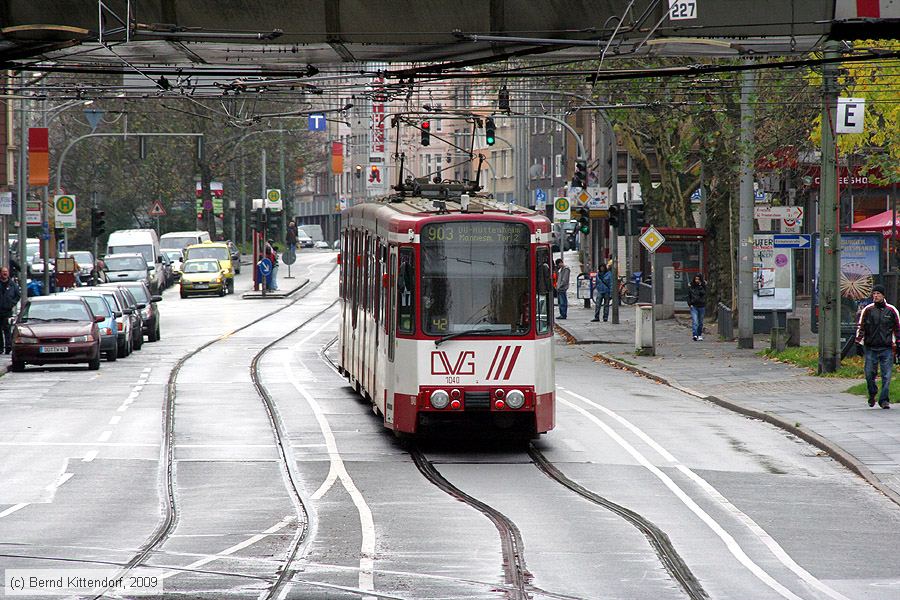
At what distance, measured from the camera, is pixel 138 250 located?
69250mm

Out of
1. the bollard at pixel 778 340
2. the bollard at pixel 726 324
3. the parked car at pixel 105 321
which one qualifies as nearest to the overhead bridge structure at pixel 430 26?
the bollard at pixel 778 340

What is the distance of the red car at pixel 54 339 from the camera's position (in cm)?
3366

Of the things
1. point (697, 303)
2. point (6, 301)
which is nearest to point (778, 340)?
point (697, 303)

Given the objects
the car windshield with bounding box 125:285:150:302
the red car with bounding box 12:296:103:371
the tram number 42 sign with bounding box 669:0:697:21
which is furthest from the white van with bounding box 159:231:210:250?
the tram number 42 sign with bounding box 669:0:697:21

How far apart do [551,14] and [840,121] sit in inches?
610

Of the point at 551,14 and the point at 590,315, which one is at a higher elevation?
the point at 551,14

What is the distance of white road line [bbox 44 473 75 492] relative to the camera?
16797 millimetres

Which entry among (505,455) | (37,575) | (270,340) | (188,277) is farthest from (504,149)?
(37,575)

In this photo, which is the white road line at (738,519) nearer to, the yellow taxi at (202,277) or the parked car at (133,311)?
the parked car at (133,311)

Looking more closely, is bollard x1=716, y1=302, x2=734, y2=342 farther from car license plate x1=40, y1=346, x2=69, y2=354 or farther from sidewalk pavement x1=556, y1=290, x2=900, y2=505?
car license plate x1=40, y1=346, x2=69, y2=354

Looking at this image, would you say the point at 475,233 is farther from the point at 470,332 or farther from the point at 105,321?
the point at 105,321

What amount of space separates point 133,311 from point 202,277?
1162 inches

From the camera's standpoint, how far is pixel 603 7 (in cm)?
1552

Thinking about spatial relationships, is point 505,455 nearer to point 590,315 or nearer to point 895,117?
point 895,117
